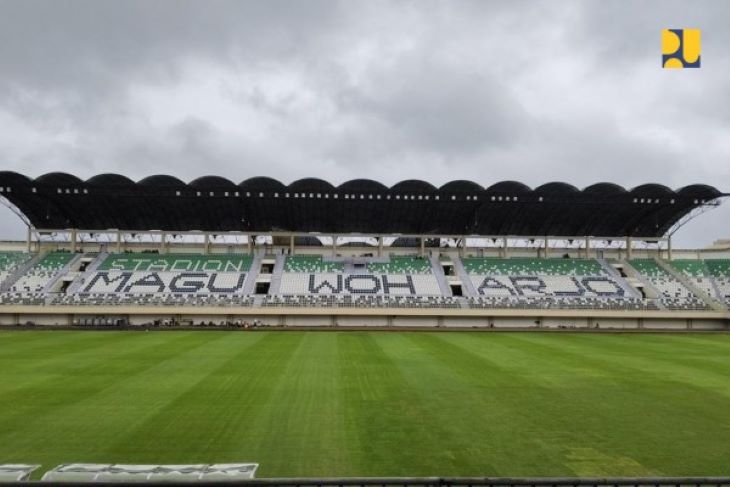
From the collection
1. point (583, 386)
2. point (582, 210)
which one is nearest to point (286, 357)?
point (583, 386)

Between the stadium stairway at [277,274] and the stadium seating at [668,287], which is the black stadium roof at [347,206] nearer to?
the stadium stairway at [277,274]

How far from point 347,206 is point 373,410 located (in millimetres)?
30850

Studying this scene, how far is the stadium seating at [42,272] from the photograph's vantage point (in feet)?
131

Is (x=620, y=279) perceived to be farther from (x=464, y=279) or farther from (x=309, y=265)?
(x=309, y=265)

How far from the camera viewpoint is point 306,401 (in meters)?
12.9

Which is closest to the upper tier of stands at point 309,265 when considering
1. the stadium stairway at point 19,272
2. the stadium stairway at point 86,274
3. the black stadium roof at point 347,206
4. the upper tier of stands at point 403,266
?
the black stadium roof at point 347,206

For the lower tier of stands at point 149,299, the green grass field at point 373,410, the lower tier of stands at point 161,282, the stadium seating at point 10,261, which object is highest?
the stadium seating at point 10,261

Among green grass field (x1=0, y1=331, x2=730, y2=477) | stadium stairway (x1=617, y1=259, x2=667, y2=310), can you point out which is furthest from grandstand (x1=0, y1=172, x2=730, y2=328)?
green grass field (x1=0, y1=331, x2=730, y2=477)

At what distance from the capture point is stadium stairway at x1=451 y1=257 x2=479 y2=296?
4168cm

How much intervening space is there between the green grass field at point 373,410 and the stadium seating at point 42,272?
2129 cm

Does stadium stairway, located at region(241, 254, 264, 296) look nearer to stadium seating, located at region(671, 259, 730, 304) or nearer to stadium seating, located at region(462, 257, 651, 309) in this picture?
stadium seating, located at region(462, 257, 651, 309)

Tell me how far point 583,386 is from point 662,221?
38.2 m

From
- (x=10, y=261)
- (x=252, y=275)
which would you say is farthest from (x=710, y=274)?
(x=10, y=261)

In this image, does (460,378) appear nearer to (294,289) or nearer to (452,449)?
(452,449)
